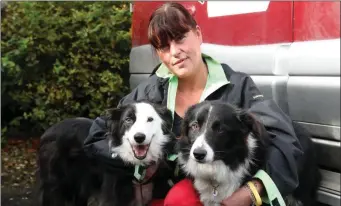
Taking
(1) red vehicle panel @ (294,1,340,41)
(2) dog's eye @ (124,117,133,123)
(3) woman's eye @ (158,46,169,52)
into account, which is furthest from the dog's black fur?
(1) red vehicle panel @ (294,1,340,41)

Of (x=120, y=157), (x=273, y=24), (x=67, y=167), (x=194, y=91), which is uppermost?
(x=273, y=24)

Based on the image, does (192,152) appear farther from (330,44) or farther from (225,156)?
(330,44)

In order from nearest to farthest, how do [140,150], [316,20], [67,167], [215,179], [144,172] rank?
[215,179] < [316,20] < [140,150] < [144,172] < [67,167]

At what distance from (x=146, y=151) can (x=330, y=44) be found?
A: 1155 mm

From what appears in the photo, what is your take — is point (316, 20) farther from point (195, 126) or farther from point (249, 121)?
point (195, 126)

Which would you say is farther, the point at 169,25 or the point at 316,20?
the point at 169,25

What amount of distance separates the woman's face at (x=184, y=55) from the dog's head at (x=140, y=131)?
0.25 m

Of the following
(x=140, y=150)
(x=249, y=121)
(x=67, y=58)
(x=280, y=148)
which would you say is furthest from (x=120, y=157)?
(x=67, y=58)

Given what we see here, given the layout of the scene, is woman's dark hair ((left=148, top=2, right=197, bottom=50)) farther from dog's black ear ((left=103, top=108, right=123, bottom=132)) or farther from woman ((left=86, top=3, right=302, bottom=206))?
dog's black ear ((left=103, top=108, right=123, bottom=132))

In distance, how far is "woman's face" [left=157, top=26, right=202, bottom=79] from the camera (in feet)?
10.3

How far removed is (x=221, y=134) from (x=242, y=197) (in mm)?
352

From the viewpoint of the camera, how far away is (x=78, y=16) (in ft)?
21.5

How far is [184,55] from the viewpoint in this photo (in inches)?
124

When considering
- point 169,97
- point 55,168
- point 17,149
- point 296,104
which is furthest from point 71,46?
point 296,104
